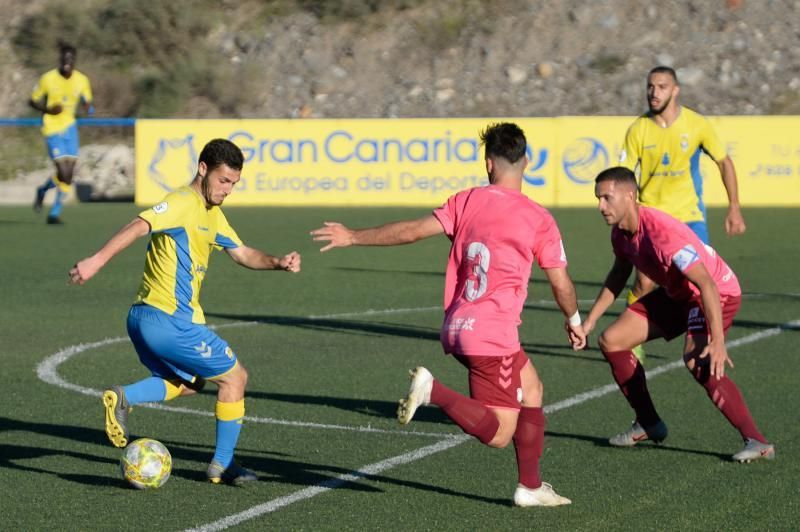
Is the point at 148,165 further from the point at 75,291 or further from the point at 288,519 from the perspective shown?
the point at 288,519

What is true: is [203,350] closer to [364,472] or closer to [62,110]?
[364,472]

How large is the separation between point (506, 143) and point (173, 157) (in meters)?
21.4

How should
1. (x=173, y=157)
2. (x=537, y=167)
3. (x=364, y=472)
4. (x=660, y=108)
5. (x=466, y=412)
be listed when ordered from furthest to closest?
1. (x=173, y=157)
2. (x=537, y=167)
3. (x=660, y=108)
4. (x=364, y=472)
5. (x=466, y=412)

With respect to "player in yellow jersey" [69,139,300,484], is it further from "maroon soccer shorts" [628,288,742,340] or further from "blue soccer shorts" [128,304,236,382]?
"maroon soccer shorts" [628,288,742,340]

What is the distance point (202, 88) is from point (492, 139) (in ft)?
115

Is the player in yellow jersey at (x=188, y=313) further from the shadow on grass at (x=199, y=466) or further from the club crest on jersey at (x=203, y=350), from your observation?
the shadow on grass at (x=199, y=466)

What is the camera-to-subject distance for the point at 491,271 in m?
6.48

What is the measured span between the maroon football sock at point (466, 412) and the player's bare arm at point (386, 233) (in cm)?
65

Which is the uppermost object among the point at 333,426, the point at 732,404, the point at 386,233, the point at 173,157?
the point at 386,233

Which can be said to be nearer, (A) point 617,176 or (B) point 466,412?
(B) point 466,412

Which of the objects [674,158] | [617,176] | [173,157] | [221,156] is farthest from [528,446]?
[173,157]

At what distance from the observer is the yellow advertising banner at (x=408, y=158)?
1045 inches

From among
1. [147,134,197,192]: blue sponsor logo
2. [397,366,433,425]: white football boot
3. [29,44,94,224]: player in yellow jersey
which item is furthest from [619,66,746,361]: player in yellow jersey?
[147,134,197,192]: blue sponsor logo

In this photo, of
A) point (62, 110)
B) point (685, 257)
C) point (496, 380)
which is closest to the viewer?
point (496, 380)
